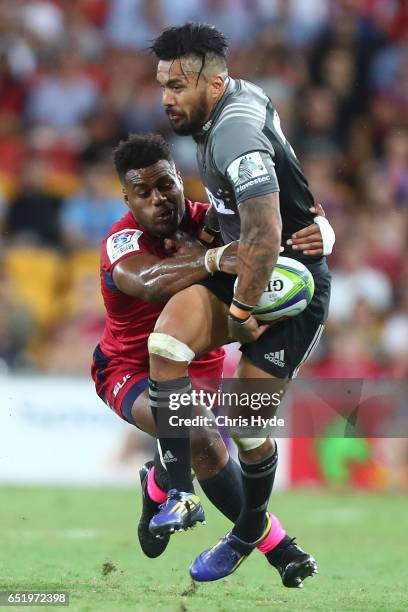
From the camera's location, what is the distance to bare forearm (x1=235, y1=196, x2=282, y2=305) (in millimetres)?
6180

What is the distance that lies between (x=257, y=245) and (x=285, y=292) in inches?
17.8

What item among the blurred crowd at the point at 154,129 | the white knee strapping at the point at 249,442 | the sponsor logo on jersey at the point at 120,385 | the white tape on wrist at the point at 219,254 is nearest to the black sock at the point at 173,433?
the white knee strapping at the point at 249,442

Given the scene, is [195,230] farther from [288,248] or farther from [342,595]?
[342,595]

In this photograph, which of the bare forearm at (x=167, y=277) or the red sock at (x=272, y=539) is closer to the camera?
the bare forearm at (x=167, y=277)

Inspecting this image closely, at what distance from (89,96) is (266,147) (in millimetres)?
10734

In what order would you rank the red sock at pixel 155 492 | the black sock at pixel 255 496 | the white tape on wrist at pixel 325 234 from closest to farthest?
the white tape on wrist at pixel 325 234 < the black sock at pixel 255 496 < the red sock at pixel 155 492

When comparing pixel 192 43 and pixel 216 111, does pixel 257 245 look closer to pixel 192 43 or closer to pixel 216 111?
pixel 216 111

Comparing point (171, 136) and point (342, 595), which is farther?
point (171, 136)

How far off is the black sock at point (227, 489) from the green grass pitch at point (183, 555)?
1.57 ft

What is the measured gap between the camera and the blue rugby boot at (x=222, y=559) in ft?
23.2

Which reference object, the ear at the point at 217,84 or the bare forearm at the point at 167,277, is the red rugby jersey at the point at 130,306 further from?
the ear at the point at 217,84

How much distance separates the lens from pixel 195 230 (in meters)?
7.53

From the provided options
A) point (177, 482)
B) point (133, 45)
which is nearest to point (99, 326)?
point (133, 45)

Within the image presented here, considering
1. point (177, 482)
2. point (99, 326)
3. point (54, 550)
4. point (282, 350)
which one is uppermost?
point (282, 350)
